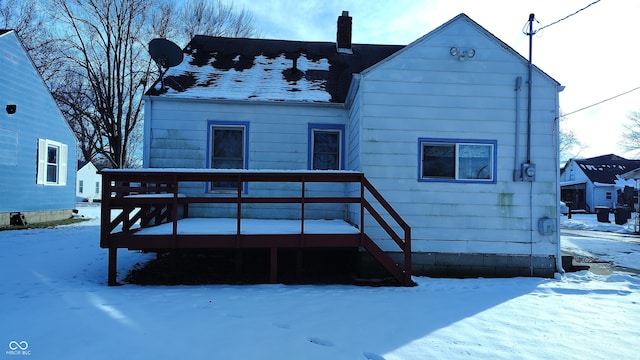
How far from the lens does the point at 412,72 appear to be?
22.8ft

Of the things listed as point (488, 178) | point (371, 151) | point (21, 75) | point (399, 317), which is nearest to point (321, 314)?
point (399, 317)

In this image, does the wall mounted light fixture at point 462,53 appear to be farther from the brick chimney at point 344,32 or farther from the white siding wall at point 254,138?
the brick chimney at point 344,32

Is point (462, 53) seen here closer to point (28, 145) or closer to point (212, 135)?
point (212, 135)

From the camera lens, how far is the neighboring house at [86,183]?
37.0m

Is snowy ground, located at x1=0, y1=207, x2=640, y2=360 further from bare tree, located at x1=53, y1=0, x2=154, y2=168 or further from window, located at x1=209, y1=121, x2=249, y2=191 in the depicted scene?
bare tree, located at x1=53, y1=0, x2=154, y2=168

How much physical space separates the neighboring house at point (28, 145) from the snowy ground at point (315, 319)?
24.9 ft

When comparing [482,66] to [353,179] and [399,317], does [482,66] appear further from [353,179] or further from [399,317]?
[399,317]

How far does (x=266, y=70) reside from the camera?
983cm

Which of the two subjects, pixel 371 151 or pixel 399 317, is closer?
pixel 399 317

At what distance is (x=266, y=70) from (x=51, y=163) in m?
10.6

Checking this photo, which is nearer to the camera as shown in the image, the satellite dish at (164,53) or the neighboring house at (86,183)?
the satellite dish at (164,53)

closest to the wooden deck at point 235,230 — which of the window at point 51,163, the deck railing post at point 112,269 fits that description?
the deck railing post at point 112,269

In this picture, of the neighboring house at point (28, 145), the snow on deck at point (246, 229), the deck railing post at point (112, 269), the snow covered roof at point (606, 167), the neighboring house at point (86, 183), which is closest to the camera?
the deck railing post at point (112, 269)

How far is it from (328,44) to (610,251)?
10360 millimetres
